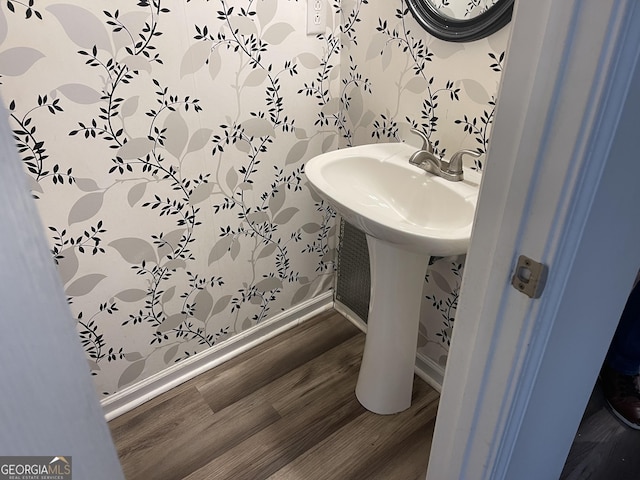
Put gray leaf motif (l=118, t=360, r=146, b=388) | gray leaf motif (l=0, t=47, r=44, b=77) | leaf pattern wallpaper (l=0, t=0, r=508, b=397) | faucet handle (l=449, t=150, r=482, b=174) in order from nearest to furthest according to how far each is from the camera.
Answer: gray leaf motif (l=0, t=47, r=44, b=77)
leaf pattern wallpaper (l=0, t=0, r=508, b=397)
faucet handle (l=449, t=150, r=482, b=174)
gray leaf motif (l=118, t=360, r=146, b=388)

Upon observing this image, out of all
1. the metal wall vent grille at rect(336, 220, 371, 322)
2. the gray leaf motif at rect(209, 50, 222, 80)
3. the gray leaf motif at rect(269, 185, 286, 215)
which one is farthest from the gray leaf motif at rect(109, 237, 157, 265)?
the metal wall vent grille at rect(336, 220, 371, 322)

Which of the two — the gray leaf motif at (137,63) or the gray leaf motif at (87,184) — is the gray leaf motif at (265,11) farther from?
the gray leaf motif at (87,184)

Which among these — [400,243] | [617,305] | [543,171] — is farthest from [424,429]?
[543,171]

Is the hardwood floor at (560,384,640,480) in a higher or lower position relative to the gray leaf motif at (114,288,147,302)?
lower

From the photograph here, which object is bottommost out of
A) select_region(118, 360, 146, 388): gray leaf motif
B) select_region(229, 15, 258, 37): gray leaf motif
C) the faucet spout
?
select_region(118, 360, 146, 388): gray leaf motif

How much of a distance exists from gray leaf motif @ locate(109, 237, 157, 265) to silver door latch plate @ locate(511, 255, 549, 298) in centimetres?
118

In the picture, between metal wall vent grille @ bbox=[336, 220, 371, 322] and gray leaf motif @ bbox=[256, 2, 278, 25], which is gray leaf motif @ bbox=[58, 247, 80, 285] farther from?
metal wall vent grille @ bbox=[336, 220, 371, 322]

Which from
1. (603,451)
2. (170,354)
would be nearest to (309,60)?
(170,354)

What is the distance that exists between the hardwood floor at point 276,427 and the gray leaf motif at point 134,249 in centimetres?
58

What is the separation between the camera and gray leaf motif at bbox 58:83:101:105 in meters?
1.20

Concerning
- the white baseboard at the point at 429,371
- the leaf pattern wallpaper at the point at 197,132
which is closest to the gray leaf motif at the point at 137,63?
the leaf pattern wallpaper at the point at 197,132

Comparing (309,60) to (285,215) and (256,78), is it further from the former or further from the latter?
(285,215)

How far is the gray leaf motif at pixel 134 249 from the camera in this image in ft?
4.76

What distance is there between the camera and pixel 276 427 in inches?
63.6
